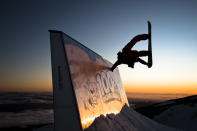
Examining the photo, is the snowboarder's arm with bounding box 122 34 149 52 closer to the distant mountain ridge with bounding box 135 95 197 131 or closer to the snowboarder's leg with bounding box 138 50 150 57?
the snowboarder's leg with bounding box 138 50 150 57

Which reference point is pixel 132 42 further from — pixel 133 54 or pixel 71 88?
pixel 71 88

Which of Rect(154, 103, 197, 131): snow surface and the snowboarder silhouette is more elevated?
the snowboarder silhouette

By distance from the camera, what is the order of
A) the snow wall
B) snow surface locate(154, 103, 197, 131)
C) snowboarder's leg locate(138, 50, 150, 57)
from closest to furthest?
the snow wall < snowboarder's leg locate(138, 50, 150, 57) < snow surface locate(154, 103, 197, 131)

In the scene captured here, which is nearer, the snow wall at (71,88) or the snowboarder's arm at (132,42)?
the snow wall at (71,88)

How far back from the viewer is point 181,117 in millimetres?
15711

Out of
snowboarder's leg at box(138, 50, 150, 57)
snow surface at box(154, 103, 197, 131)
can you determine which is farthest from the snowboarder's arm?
snow surface at box(154, 103, 197, 131)

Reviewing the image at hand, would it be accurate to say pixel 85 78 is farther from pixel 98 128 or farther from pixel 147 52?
pixel 147 52

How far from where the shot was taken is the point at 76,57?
17.5 feet

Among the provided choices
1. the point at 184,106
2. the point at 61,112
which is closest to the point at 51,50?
the point at 61,112

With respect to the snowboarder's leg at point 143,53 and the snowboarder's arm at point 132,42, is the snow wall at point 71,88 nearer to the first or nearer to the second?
the snowboarder's arm at point 132,42

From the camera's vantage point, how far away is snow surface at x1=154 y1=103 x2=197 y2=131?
13831 mm

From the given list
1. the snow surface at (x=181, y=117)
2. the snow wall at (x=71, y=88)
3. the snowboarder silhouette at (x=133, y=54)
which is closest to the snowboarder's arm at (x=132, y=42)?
the snowboarder silhouette at (x=133, y=54)

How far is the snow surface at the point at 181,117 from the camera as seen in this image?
13831 mm

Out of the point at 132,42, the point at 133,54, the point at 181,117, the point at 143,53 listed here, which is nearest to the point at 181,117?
the point at 181,117
